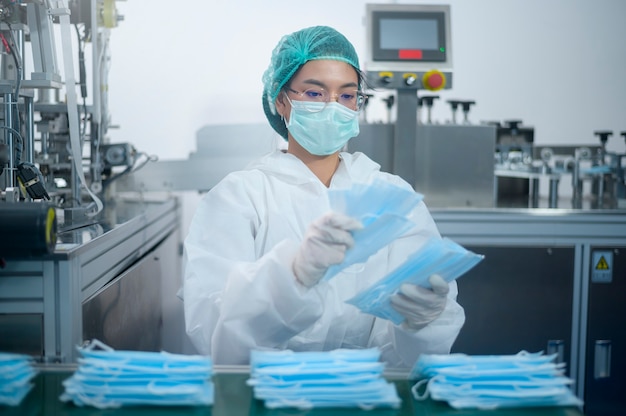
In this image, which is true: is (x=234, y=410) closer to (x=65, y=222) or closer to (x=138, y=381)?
(x=138, y=381)

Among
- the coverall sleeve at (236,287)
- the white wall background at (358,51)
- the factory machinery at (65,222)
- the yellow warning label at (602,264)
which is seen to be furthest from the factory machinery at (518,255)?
the white wall background at (358,51)

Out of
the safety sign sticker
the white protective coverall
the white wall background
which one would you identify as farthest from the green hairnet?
the white wall background

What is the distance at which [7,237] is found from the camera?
99 cm

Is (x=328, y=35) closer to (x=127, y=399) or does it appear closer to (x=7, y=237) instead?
(x=7, y=237)

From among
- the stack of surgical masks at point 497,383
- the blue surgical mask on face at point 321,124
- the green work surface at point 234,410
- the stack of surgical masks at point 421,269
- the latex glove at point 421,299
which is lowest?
Result: the green work surface at point 234,410

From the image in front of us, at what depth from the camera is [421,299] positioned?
0.99 metres

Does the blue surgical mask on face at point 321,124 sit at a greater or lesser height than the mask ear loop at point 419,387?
greater

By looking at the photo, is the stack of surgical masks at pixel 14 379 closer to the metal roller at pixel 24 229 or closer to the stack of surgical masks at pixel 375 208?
the metal roller at pixel 24 229

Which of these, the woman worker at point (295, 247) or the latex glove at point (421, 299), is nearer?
the latex glove at point (421, 299)

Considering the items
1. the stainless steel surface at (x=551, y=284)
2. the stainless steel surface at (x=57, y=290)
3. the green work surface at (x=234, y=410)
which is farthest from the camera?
the stainless steel surface at (x=551, y=284)

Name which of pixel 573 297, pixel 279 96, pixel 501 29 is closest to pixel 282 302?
pixel 279 96

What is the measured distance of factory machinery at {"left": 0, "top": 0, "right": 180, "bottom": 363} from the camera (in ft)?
3.90

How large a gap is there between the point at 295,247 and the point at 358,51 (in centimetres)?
251

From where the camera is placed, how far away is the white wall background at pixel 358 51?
3250mm
